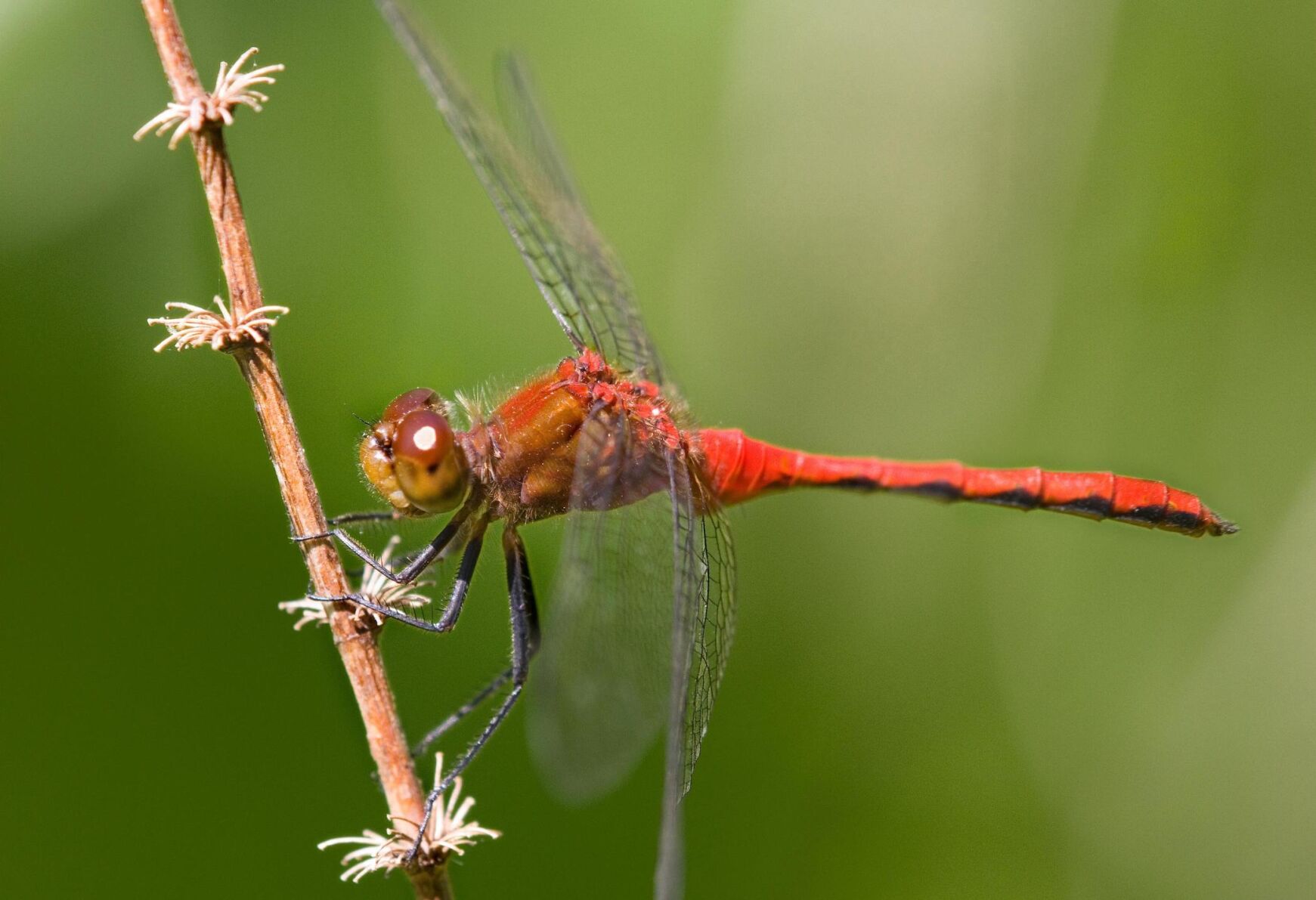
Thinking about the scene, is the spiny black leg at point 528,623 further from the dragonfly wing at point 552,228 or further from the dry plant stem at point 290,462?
the dry plant stem at point 290,462

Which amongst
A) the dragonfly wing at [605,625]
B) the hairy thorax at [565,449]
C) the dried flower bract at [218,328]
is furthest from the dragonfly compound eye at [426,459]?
the dried flower bract at [218,328]

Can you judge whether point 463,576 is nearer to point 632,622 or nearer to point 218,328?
point 632,622

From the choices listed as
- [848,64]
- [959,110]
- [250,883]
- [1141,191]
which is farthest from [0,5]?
[1141,191]

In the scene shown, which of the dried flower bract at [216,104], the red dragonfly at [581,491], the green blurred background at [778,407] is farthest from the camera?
the green blurred background at [778,407]

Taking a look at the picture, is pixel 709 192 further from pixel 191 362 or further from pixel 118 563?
pixel 118 563

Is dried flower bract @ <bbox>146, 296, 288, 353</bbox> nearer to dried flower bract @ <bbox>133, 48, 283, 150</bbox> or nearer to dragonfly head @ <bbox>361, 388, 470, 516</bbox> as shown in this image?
dried flower bract @ <bbox>133, 48, 283, 150</bbox>

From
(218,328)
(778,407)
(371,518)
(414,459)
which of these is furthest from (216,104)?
(778,407)

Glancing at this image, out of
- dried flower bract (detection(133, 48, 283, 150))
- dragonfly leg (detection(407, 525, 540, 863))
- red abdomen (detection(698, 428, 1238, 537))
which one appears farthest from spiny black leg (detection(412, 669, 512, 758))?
dried flower bract (detection(133, 48, 283, 150))
